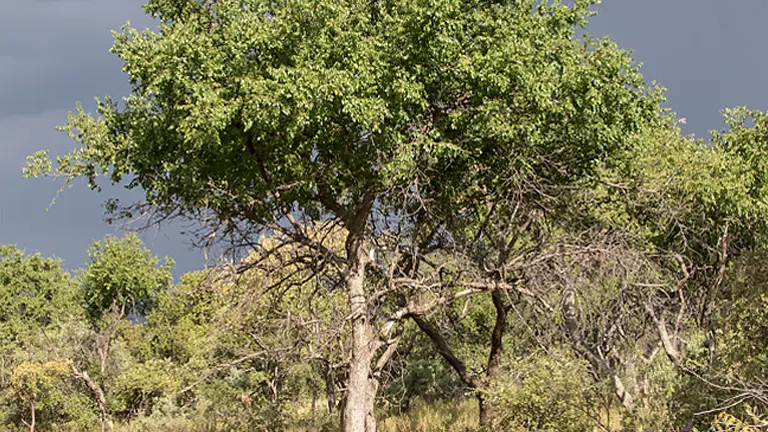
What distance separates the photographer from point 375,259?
16.9 meters

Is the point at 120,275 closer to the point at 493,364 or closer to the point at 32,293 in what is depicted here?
the point at 32,293

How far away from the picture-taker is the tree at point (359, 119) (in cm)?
1352

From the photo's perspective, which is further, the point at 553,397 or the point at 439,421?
the point at 439,421

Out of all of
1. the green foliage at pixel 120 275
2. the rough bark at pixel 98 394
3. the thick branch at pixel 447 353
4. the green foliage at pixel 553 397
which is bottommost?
the green foliage at pixel 553 397

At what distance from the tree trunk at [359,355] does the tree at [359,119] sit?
30 mm

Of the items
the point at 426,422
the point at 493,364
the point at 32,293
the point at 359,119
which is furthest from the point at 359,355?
the point at 32,293

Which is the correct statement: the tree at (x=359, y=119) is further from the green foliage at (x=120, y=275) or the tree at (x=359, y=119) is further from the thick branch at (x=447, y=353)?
the green foliage at (x=120, y=275)

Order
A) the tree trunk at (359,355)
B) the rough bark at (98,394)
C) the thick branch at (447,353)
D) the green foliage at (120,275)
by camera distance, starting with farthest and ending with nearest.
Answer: the green foliage at (120,275), the rough bark at (98,394), the thick branch at (447,353), the tree trunk at (359,355)

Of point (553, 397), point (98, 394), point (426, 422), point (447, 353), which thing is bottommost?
point (553, 397)

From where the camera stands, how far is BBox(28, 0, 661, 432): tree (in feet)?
44.4

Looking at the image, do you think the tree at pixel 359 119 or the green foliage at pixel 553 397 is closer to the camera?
the tree at pixel 359 119

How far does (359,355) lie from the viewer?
609 inches

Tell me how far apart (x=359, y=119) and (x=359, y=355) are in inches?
199

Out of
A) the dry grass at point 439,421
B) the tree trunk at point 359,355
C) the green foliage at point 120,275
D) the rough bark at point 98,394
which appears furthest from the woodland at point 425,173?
the green foliage at point 120,275
